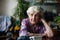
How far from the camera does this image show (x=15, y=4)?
3.38 m

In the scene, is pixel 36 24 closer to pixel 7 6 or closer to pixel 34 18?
pixel 34 18

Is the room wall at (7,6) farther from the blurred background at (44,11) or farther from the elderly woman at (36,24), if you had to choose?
the elderly woman at (36,24)

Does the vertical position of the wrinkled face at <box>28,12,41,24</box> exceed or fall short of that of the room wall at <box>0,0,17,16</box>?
it falls short

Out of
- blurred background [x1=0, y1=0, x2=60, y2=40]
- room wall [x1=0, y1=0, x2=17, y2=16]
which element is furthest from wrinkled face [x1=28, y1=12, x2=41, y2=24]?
room wall [x1=0, y1=0, x2=17, y2=16]

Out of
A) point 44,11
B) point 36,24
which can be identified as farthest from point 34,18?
point 44,11

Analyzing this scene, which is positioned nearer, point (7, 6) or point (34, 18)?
point (34, 18)

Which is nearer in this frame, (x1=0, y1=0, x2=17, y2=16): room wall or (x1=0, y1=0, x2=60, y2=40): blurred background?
(x1=0, y1=0, x2=60, y2=40): blurred background

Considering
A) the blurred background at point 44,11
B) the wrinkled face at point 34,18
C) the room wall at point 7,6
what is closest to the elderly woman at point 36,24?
the wrinkled face at point 34,18

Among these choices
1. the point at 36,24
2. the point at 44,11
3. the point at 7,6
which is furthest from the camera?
the point at 7,6

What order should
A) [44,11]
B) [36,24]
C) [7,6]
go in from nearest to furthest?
1. [36,24]
2. [44,11]
3. [7,6]

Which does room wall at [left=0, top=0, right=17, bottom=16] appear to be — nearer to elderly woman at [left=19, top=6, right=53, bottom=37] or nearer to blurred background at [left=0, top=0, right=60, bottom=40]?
blurred background at [left=0, top=0, right=60, bottom=40]

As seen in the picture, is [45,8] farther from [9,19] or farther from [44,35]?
[44,35]

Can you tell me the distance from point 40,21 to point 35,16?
11 cm

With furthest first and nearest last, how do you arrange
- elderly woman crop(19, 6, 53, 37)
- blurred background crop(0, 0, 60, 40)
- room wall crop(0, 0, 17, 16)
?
1. room wall crop(0, 0, 17, 16)
2. blurred background crop(0, 0, 60, 40)
3. elderly woman crop(19, 6, 53, 37)
